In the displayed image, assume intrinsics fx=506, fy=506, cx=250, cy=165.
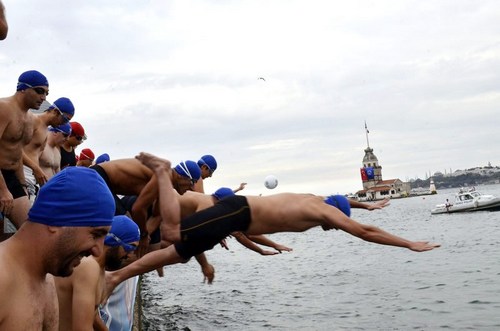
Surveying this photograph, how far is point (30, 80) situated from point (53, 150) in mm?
2892

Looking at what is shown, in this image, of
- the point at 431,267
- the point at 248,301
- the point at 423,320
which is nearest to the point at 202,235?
the point at 423,320

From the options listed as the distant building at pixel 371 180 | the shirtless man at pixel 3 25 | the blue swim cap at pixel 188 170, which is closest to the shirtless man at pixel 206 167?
the blue swim cap at pixel 188 170

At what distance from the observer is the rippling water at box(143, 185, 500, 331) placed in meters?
17.0

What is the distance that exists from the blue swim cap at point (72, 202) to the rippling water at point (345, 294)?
1506cm

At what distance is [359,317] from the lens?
17703 mm

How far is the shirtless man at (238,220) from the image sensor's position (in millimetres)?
6523

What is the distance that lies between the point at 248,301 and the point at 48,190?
815 inches

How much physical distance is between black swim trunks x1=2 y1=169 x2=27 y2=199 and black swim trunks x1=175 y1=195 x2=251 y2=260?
77.7 inches

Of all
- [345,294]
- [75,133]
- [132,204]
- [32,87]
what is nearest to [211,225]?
[32,87]

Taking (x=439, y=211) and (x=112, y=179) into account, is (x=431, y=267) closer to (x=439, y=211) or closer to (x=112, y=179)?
(x=112, y=179)

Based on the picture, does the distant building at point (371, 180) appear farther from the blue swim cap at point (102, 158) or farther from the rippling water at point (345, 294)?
the blue swim cap at point (102, 158)

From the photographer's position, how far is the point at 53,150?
8211 millimetres

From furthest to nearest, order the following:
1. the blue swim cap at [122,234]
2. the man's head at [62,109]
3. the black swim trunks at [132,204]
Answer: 1. the black swim trunks at [132,204]
2. the man's head at [62,109]
3. the blue swim cap at [122,234]

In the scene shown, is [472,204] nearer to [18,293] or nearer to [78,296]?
[78,296]
